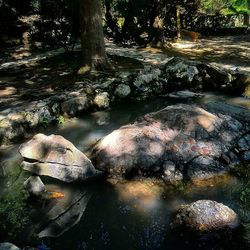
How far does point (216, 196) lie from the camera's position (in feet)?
19.6

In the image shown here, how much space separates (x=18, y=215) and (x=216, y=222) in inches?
114

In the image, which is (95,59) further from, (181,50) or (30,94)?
(181,50)

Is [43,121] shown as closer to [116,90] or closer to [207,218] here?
[116,90]

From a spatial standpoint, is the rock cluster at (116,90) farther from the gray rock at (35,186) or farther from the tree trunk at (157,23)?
the tree trunk at (157,23)

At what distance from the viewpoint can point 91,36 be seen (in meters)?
11.9

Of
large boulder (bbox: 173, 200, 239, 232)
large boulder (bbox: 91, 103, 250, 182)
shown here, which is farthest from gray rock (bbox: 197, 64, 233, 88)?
large boulder (bbox: 173, 200, 239, 232)

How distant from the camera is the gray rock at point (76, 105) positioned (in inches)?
378

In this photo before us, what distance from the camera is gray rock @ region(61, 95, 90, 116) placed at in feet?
31.5

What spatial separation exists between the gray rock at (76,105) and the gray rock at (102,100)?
0.28 metres

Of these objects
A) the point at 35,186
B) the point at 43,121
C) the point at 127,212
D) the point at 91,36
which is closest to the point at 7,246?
the point at 35,186

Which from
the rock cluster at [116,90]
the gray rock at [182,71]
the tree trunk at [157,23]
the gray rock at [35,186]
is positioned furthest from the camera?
the tree trunk at [157,23]

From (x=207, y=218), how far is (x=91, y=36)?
825cm

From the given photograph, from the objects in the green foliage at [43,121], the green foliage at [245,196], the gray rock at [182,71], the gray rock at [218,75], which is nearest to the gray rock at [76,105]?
the green foliage at [43,121]

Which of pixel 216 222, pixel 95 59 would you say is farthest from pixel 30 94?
pixel 216 222
